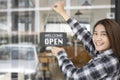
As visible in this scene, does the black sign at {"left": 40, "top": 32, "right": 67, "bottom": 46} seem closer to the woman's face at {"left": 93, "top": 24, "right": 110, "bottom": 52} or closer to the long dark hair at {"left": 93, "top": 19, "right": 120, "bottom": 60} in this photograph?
the woman's face at {"left": 93, "top": 24, "right": 110, "bottom": 52}

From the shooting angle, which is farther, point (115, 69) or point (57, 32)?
point (57, 32)

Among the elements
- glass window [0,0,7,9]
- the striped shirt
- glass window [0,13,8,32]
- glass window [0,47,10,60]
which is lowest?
glass window [0,47,10,60]

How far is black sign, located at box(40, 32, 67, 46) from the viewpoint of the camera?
3182 mm

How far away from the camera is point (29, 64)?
12.3ft

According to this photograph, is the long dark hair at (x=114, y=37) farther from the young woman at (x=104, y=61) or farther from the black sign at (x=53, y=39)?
the black sign at (x=53, y=39)

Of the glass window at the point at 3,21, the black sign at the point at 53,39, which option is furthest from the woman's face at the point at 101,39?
the glass window at the point at 3,21

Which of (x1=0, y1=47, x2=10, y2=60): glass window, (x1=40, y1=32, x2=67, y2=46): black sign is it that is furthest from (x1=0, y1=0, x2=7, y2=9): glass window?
(x1=40, y1=32, x2=67, y2=46): black sign

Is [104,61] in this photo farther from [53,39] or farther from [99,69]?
[53,39]

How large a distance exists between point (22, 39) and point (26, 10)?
0.98ft

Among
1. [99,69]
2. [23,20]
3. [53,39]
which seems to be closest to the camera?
[99,69]

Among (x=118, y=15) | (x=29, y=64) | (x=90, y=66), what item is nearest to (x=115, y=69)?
(x=90, y=66)

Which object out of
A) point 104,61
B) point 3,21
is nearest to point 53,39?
point 3,21

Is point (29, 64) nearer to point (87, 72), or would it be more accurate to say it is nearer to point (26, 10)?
point (26, 10)

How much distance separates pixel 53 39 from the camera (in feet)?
10.5
